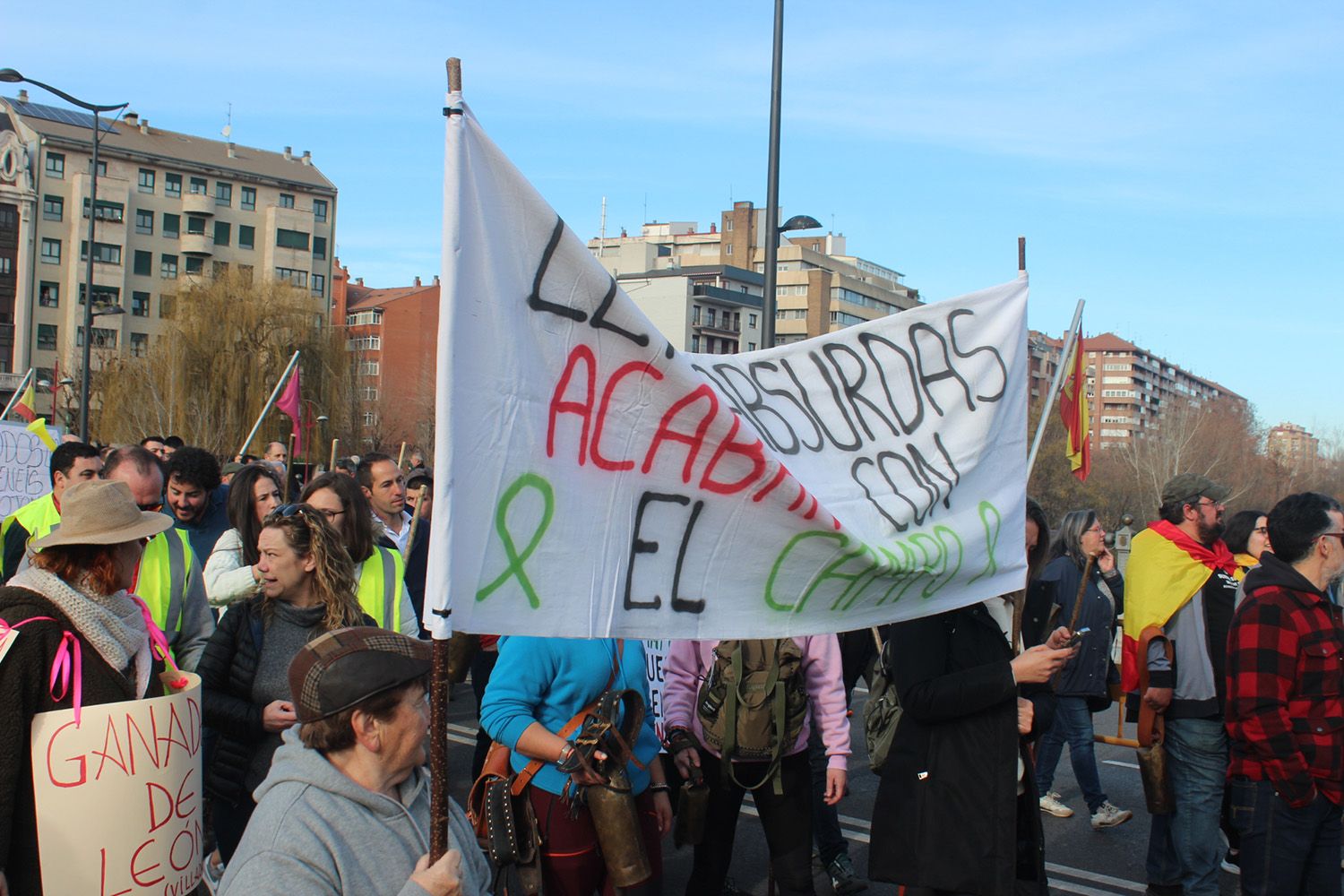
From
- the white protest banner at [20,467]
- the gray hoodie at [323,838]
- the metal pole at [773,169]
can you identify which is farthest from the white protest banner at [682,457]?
the metal pole at [773,169]

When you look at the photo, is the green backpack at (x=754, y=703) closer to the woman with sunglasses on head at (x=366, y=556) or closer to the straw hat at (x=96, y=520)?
the woman with sunglasses on head at (x=366, y=556)

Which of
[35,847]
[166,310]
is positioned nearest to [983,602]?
[35,847]

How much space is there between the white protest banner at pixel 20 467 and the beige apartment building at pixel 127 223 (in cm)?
5437

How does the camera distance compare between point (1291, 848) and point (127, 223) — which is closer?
point (1291, 848)

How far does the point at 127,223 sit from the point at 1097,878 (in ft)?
247

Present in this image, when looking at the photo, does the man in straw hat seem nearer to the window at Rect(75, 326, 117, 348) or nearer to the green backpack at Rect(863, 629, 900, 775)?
the green backpack at Rect(863, 629, 900, 775)

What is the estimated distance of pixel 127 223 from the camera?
71688 millimetres

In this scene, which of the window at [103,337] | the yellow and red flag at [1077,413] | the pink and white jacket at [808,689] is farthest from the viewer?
the window at [103,337]

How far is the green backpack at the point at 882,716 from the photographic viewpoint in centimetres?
422

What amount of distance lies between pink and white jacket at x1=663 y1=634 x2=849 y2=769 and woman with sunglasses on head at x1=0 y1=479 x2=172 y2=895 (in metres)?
2.10

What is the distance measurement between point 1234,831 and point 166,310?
48113 mm

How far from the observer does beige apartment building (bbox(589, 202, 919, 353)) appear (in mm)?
94688

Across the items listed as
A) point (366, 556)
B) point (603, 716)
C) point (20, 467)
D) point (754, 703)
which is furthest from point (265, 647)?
point (20, 467)

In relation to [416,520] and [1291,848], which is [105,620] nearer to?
[1291,848]
